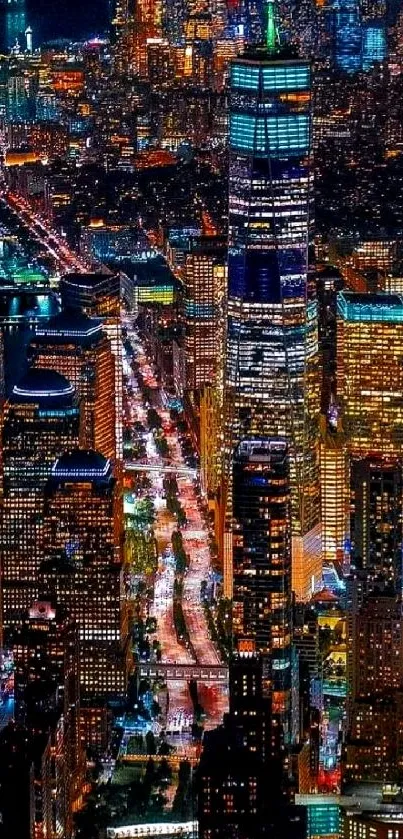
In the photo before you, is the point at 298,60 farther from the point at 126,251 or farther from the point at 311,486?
the point at 126,251

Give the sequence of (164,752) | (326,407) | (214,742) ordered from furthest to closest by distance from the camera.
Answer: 1. (326,407)
2. (164,752)
3. (214,742)

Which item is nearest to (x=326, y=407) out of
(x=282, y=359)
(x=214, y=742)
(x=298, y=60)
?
(x=282, y=359)

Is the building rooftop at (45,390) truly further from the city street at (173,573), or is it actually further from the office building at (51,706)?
the office building at (51,706)

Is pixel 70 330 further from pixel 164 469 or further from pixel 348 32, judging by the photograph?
pixel 348 32

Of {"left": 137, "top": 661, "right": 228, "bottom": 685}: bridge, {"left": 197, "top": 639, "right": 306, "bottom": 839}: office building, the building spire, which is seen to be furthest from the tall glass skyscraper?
{"left": 197, "top": 639, "right": 306, "bottom": 839}: office building

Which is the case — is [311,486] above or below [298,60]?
below

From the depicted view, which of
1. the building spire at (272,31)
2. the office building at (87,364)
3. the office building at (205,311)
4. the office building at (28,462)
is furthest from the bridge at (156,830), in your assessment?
the building spire at (272,31)
